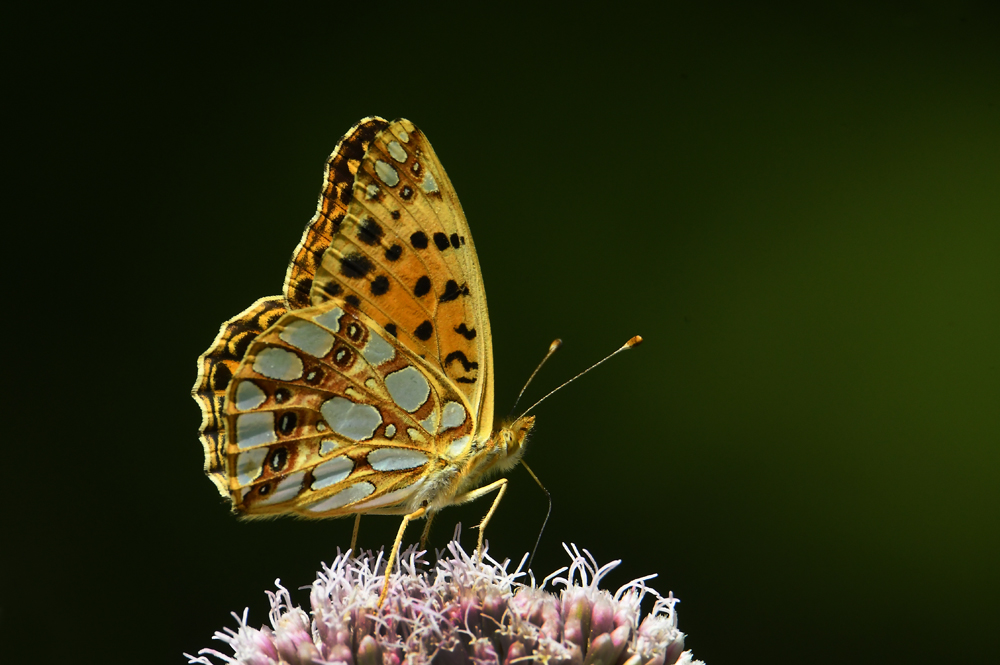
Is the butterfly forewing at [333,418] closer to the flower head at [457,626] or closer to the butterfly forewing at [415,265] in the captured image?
the butterfly forewing at [415,265]

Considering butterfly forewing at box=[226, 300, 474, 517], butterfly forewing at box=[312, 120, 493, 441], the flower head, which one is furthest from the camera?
butterfly forewing at box=[312, 120, 493, 441]

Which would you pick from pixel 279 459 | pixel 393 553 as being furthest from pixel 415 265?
pixel 393 553

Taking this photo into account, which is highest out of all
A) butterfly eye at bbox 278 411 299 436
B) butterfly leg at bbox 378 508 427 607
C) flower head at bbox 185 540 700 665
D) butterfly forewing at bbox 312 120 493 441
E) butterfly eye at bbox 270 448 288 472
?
butterfly forewing at bbox 312 120 493 441

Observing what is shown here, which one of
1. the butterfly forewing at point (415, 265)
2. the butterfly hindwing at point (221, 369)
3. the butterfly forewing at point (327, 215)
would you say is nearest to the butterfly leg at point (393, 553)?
the butterfly forewing at point (415, 265)

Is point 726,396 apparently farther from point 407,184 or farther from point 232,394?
point 232,394

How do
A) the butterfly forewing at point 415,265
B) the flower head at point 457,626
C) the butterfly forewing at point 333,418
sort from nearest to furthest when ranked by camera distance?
the flower head at point 457,626 → the butterfly forewing at point 333,418 → the butterfly forewing at point 415,265

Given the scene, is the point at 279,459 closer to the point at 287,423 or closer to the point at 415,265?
the point at 287,423

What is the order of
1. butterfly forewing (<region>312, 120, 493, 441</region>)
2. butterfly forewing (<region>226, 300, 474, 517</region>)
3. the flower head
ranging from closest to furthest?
1. the flower head
2. butterfly forewing (<region>226, 300, 474, 517</region>)
3. butterfly forewing (<region>312, 120, 493, 441</region>)

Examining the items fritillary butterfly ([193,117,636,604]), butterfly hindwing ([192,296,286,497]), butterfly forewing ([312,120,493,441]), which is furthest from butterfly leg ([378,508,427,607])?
butterfly hindwing ([192,296,286,497])

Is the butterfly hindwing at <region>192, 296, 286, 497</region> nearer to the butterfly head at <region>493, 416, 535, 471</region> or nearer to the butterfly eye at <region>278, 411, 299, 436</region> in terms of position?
the butterfly eye at <region>278, 411, 299, 436</region>
